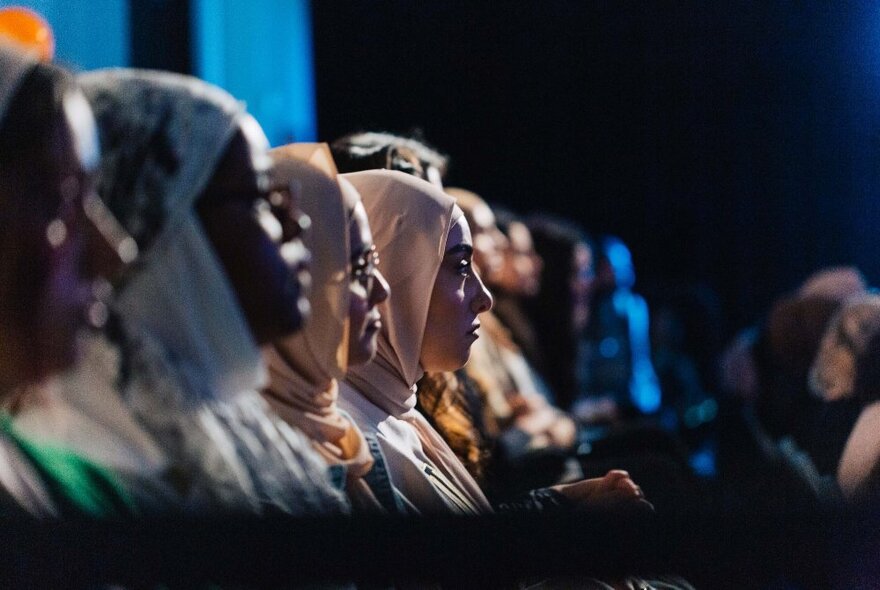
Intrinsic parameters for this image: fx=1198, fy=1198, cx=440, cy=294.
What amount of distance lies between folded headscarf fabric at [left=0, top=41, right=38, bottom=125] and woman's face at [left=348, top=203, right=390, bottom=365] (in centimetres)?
52

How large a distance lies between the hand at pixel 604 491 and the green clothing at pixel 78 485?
0.94 meters

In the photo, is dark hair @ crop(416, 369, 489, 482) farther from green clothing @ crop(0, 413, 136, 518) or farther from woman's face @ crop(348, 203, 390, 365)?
green clothing @ crop(0, 413, 136, 518)

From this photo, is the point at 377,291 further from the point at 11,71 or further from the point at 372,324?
the point at 11,71

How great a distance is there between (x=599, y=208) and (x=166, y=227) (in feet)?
23.7

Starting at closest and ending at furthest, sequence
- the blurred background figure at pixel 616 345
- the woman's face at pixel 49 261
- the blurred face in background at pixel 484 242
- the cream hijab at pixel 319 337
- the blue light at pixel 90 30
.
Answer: the woman's face at pixel 49 261, the cream hijab at pixel 319 337, the blue light at pixel 90 30, the blurred face in background at pixel 484 242, the blurred background figure at pixel 616 345

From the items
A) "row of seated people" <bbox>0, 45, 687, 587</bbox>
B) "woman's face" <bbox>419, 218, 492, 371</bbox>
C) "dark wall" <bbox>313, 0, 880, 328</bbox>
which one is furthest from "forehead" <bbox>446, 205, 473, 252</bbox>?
"dark wall" <bbox>313, 0, 880, 328</bbox>

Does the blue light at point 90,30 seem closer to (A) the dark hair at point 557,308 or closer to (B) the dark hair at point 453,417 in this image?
(B) the dark hair at point 453,417

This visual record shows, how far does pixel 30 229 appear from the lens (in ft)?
4.34

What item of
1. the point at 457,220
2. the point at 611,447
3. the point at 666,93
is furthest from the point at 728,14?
the point at 457,220

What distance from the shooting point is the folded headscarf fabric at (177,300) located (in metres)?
1.33

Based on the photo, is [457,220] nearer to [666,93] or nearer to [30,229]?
[30,229]

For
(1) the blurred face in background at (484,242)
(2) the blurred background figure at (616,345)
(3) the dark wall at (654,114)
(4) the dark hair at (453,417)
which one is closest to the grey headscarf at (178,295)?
(4) the dark hair at (453,417)

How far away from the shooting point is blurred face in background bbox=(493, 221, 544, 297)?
5203 millimetres

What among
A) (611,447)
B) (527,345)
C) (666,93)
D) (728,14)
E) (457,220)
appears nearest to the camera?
(457,220)
